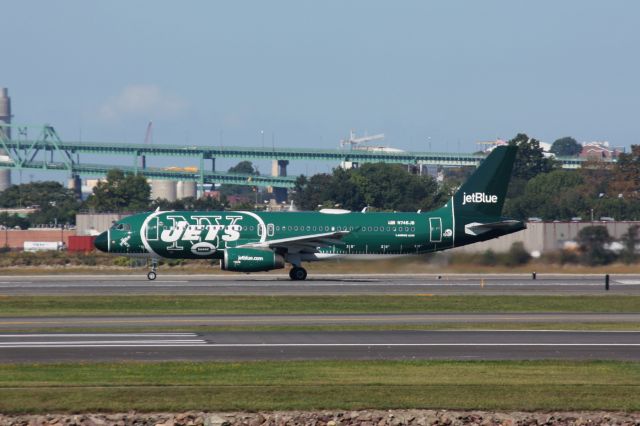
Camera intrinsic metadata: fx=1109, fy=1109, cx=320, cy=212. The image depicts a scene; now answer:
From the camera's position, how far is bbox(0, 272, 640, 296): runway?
4809cm

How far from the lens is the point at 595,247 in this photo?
202 ft

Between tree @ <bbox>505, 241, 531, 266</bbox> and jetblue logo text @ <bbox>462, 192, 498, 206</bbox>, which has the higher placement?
jetblue logo text @ <bbox>462, 192, 498, 206</bbox>

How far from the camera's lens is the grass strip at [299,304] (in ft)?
129

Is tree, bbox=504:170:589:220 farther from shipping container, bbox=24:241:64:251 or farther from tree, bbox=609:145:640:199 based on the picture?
shipping container, bbox=24:241:64:251

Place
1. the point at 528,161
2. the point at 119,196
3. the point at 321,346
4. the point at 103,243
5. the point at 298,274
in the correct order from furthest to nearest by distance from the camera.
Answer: the point at 528,161 < the point at 119,196 < the point at 298,274 < the point at 103,243 < the point at 321,346

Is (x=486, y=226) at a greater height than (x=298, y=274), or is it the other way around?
(x=486, y=226)

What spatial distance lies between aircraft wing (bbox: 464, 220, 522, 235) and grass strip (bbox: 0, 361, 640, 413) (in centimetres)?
3236

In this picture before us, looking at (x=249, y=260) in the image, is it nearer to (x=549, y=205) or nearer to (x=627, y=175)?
(x=549, y=205)

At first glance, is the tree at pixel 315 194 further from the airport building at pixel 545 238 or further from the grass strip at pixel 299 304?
the grass strip at pixel 299 304

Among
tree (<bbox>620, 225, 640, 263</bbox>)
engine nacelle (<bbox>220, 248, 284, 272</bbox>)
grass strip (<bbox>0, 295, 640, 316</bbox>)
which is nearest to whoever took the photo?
grass strip (<bbox>0, 295, 640, 316</bbox>)

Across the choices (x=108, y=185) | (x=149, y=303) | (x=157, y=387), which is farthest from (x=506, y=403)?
(x=108, y=185)

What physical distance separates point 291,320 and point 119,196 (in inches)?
4335

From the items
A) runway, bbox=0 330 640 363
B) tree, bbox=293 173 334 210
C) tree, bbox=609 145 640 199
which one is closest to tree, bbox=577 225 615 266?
runway, bbox=0 330 640 363

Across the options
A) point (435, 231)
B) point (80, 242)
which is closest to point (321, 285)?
point (435, 231)
